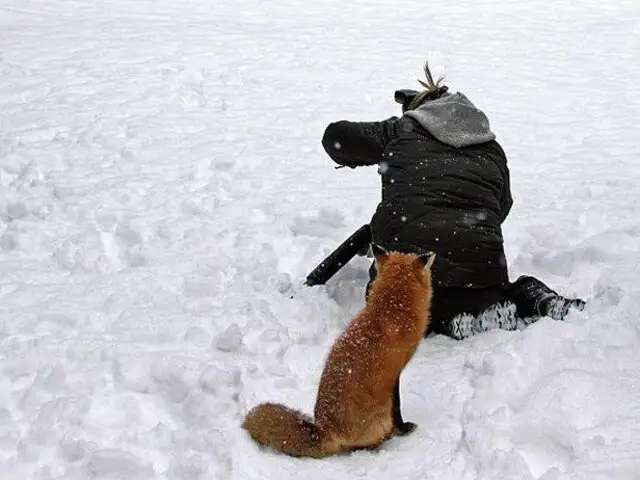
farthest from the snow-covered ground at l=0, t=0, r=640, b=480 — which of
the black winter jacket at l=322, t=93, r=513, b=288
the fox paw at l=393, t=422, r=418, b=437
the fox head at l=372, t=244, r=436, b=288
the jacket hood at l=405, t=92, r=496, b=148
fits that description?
the jacket hood at l=405, t=92, r=496, b=148

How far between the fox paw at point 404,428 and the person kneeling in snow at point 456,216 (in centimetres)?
96

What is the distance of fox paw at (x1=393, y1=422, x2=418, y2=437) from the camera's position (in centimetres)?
342

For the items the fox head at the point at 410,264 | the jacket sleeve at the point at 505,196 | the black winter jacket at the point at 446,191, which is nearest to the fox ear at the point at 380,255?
the fox head at the point at 410,264

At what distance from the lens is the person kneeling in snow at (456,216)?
420 centimetres

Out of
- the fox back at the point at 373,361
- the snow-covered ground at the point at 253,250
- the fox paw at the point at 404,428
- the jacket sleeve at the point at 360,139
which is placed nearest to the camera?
the fox back at the point at 373,361

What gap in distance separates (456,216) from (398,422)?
4.49 ft

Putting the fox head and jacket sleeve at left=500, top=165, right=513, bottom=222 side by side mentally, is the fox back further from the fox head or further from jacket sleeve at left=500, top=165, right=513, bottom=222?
jacket sleeve at left=500, top=165, right=513, bottom=222

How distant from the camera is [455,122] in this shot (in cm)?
450

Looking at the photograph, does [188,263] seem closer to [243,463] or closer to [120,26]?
[243,463]

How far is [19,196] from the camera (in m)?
6.35

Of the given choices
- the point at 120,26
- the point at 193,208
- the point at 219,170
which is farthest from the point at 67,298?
the point at 120,26

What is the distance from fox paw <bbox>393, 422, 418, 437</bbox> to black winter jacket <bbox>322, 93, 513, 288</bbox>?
96cm

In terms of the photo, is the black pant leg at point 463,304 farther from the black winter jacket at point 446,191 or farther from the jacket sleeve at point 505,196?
the jacket sleeve at point 505,196

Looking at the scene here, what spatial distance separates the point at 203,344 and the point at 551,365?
193 cm
